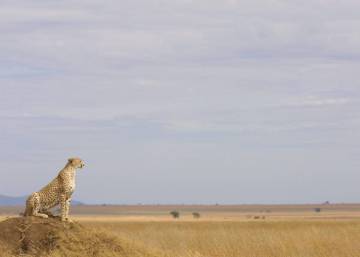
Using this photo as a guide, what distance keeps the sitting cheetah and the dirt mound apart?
9.8 inches

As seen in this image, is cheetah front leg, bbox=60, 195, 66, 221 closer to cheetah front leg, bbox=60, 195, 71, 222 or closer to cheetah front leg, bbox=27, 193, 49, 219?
cheetah front leg, bbox=60, 195, 71, 222

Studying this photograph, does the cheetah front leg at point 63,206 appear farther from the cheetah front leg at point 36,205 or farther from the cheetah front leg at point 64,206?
the cheetah front leg at point 36,205

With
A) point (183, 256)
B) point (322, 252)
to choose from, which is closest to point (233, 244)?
point (322, 252)

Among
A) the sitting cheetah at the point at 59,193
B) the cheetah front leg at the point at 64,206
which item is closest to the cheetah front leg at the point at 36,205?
the sitting cheetah at the point at 59,193

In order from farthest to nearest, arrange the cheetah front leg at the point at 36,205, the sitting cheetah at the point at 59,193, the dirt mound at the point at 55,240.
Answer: the cheetah front leg at the point at 36,205 → the sitting cheetah at the point at 59,193 → the dirt mound at the point at 55,240

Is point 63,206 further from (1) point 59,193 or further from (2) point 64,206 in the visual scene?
(1) point 59,193

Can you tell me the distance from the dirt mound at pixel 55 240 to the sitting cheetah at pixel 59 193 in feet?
0.82

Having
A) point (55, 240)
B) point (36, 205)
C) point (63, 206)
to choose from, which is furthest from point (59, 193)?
point (55, 240)

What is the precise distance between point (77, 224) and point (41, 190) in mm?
901

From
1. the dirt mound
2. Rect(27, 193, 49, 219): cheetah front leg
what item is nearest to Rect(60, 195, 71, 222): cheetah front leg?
the dirt mound

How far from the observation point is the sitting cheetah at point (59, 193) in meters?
16.7

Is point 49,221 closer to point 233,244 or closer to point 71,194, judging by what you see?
point 71,194

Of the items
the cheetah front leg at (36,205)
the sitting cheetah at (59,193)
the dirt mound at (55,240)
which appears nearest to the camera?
the dirt mound at (55,240)

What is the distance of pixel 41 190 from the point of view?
17.0 metres
